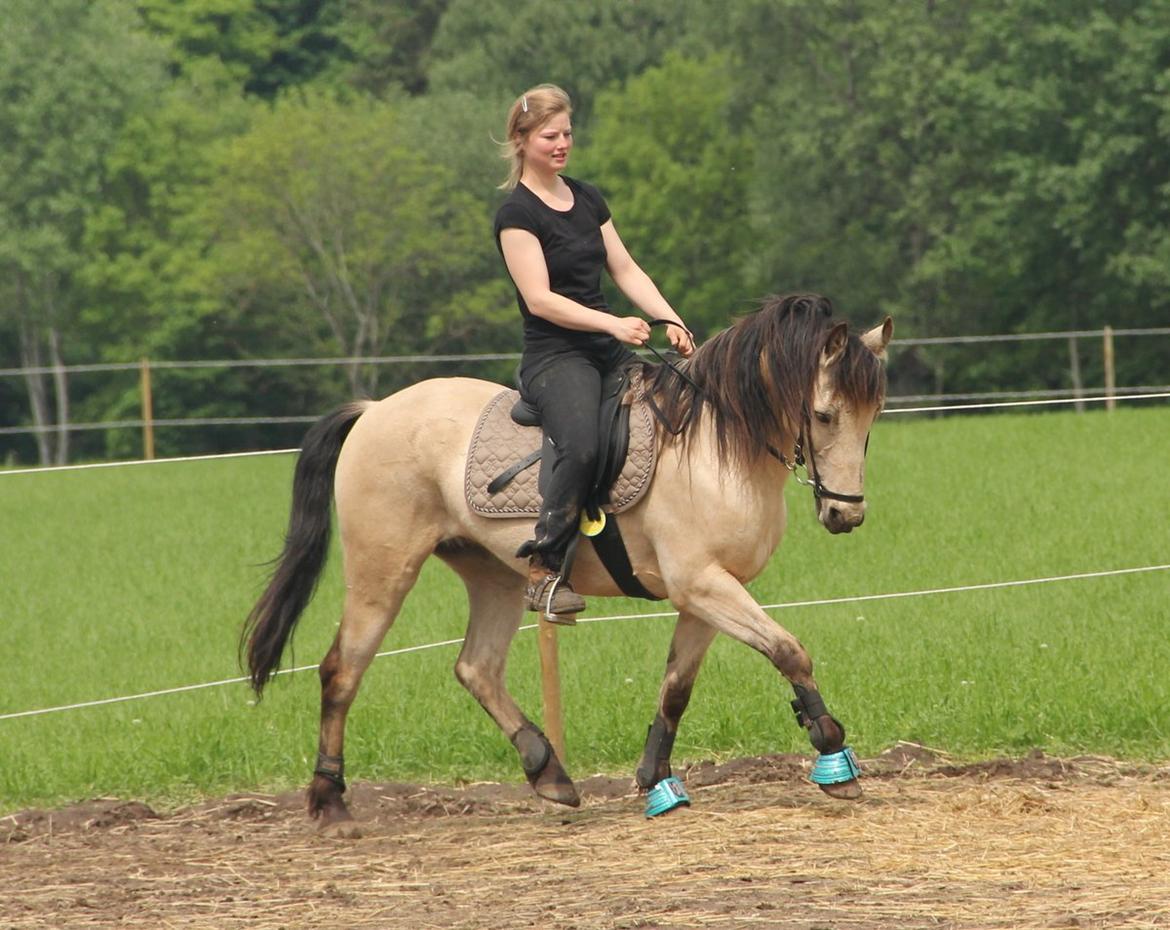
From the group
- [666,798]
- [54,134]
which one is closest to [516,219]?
[666,798]

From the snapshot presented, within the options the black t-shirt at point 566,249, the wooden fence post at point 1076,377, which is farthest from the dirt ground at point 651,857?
the wooden fence post at point 1076,377

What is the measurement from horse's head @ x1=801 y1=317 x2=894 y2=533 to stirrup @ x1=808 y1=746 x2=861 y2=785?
2.72ft

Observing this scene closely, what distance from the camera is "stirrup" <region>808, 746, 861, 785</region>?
6578 millimetres

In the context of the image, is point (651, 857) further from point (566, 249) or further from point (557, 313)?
point (566, 249)

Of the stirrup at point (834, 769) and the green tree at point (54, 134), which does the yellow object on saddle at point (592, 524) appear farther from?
the green tree at point (54, 134)

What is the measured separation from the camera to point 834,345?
257 inches

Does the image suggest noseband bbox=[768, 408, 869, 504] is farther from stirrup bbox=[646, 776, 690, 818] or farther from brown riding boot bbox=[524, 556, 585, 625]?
stirrup bbox=[646, 776, 690, 818]

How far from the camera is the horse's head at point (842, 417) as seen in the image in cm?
644

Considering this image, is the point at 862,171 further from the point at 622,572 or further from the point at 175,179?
the point at 622,572

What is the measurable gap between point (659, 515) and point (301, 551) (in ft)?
6.19

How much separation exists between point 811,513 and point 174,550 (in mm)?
6643

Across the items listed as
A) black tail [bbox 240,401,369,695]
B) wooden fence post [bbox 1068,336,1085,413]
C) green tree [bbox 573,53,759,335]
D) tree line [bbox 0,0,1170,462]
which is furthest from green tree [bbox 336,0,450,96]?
black tail [bbox 240,401,369,695]

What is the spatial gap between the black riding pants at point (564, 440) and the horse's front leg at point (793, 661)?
59 cm

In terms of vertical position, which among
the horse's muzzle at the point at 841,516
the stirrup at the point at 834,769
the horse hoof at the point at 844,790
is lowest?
the horse hoof at the point at 844,790
